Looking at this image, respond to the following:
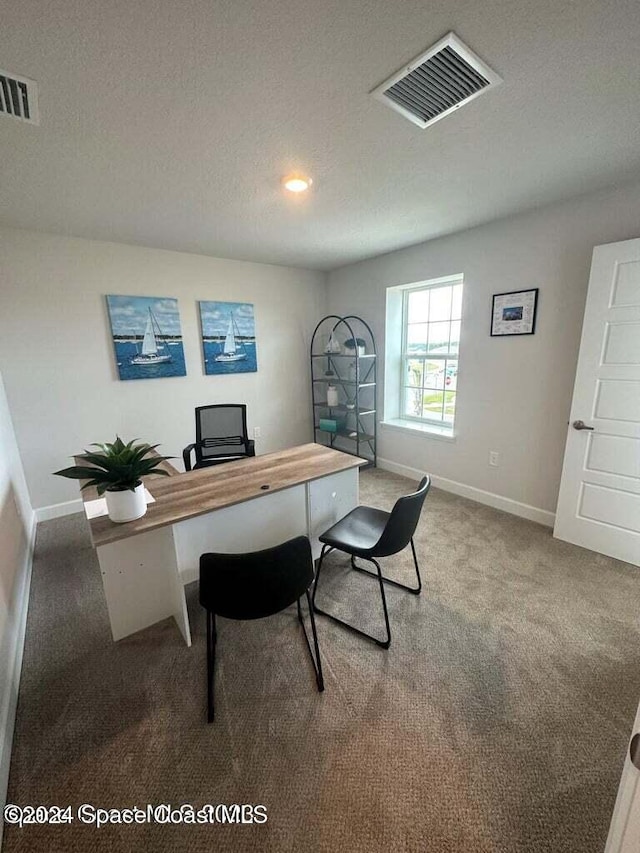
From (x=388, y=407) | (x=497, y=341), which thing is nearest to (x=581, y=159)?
(x=497, y=341)

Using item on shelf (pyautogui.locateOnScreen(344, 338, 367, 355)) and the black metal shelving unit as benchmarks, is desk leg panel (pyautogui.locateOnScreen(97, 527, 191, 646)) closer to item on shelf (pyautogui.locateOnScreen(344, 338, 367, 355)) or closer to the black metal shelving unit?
the black metal shelving unit

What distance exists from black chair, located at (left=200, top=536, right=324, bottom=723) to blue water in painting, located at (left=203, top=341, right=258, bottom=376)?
2.84 metres

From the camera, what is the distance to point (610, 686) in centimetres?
144

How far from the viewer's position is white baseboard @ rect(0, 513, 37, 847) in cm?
116

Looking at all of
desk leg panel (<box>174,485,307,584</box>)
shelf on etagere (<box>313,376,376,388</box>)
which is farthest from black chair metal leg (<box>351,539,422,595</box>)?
shelf on etagere (<box>313,376,376,388</box>)

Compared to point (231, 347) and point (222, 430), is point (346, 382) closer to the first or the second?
point (231, 347)

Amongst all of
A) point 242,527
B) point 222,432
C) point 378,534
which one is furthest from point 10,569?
point 378,534

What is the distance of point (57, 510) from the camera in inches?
120

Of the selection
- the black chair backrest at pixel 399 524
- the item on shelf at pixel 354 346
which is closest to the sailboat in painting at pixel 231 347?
the item on shelf at pixel 354 346

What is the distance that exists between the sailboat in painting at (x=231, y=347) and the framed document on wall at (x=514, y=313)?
2.57 m

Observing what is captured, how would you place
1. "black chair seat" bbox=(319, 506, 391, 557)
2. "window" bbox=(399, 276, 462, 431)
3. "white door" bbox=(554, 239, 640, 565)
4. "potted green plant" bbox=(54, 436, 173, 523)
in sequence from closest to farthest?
"potted green plant" bbox=(54, 436, 173, 523) < "black chair seat" bbox=(319, 506, 391, 557) < "white door" bbox=(554, 239, 640, 565) < "window" bbox=(399, 276, 462, 431)

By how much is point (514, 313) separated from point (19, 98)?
307cm

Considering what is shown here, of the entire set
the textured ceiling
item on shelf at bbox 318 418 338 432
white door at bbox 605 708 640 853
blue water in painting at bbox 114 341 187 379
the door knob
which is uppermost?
the textured ceiling

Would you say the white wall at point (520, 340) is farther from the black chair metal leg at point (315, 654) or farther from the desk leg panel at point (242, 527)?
the black chair metal leg at point (315, 654)
